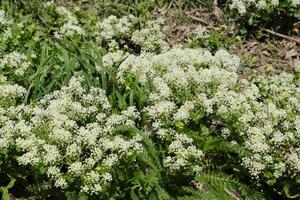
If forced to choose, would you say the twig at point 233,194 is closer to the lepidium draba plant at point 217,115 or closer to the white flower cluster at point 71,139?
the lepidium draba plant at point 217,115

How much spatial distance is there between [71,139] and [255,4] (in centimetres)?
434

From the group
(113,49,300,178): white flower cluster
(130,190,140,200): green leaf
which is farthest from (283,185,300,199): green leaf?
(130,190,140,200): green leaf

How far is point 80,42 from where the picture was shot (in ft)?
25.7

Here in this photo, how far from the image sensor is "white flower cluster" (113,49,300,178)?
5895mm

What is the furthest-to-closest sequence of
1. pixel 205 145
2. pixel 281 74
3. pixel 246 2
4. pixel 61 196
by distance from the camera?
pixel 246 2 < pixel 281 74 < pixel 205 145 < pixel 61 196

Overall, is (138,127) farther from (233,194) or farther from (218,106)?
(233,194)

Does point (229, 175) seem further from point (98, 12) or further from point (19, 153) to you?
point (98, 12)

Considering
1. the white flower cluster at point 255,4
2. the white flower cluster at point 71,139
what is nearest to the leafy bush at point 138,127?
A: the white flower cluster at point 71,139

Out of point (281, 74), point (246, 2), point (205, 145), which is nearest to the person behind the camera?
point (205, 145)

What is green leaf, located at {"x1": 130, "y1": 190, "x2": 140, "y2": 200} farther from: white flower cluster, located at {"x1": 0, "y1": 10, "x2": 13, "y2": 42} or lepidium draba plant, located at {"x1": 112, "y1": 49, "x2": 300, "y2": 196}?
white flower cluster, located at {"x1": 0, "y1": 10, "x2": 13, "y2": 42}

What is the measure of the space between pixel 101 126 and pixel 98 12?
11.8ft

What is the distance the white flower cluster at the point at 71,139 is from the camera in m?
5.32

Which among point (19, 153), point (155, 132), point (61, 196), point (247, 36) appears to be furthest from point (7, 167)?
point (247, 36)

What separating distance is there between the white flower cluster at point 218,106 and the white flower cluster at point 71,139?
1.35ft
